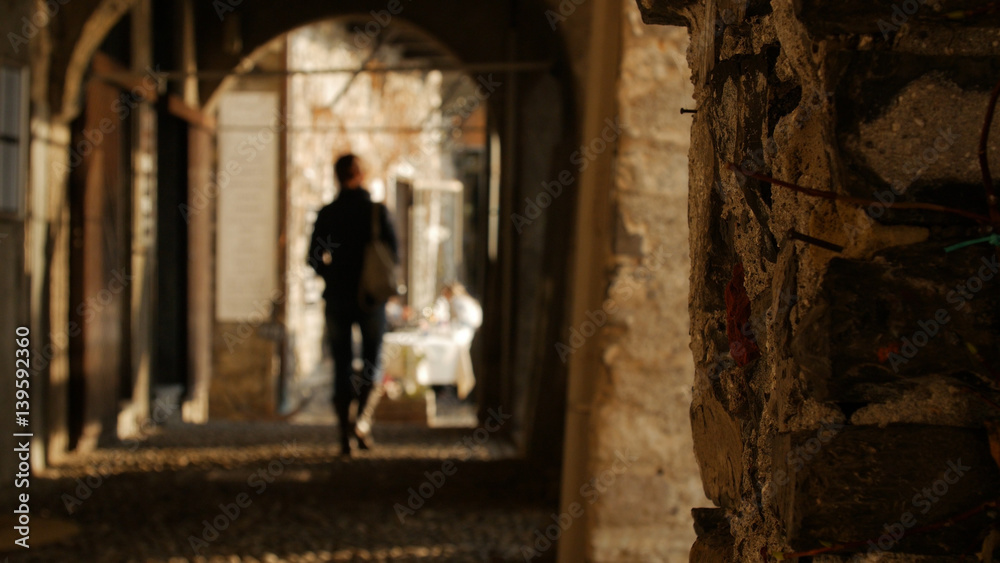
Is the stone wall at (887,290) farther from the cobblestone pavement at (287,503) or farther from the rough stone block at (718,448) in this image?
the cobblestone pavement at (287,503)

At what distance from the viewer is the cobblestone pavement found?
3.64 metres

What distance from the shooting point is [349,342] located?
534 cm

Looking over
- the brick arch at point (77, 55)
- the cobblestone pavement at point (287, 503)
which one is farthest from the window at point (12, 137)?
the cobblestone pavement at point (287, 503)

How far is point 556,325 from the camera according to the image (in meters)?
5.13

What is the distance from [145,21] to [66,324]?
9.26 feet

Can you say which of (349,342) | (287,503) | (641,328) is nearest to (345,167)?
(349,342)

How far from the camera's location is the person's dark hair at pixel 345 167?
526 centimetres

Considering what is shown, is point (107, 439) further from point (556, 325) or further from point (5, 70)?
point (556, 325)

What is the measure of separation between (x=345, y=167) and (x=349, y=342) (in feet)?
3.38

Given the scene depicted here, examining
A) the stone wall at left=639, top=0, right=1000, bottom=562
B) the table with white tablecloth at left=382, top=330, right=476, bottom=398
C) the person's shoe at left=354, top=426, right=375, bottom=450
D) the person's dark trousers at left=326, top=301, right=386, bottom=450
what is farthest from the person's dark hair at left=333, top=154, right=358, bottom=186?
the stone wall at left=639, top=0, right=1000, bottom=562

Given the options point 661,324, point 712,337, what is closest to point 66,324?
point 661,324

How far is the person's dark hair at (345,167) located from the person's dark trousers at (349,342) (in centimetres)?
74

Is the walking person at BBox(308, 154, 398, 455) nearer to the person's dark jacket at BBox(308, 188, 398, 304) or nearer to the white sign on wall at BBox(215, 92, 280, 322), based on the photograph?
the person's dark jacket at BBox(308, 188, 398, 304)

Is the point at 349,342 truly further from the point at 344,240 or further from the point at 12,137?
the point at 12,137
